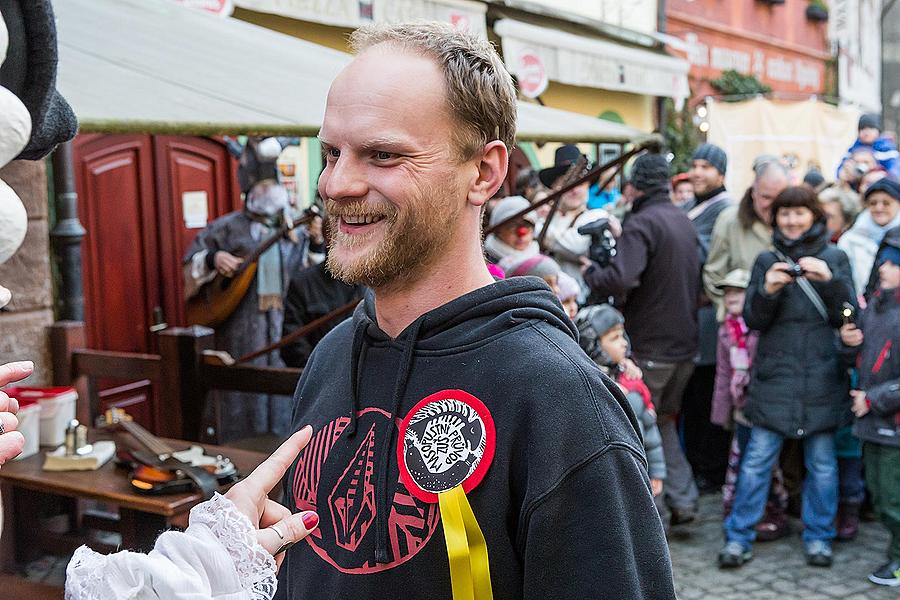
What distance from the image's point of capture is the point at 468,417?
1460 mm

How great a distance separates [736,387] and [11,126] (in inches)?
189

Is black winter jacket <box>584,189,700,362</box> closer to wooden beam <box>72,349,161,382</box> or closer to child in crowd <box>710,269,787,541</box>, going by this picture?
child in crowd <box>710,269,787,541</box>

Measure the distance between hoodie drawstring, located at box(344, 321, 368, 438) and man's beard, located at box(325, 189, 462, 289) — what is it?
142mm

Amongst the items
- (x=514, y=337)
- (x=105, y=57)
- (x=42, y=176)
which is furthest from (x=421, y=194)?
(x=42, y=176)

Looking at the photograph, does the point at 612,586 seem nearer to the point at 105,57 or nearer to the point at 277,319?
the point at 105,57

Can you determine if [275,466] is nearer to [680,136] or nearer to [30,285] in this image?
[30,285]

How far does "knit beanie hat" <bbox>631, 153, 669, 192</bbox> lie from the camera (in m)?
A: 5.62

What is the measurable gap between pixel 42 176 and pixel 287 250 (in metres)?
1.76

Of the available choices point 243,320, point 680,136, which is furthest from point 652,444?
point 680,136

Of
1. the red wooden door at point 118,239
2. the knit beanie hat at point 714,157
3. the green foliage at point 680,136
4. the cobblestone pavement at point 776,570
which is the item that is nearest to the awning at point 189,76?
the red wooden door at point 118,239

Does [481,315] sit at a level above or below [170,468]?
above

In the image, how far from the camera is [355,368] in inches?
65.2

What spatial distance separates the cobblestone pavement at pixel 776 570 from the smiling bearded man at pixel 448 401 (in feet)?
11.4

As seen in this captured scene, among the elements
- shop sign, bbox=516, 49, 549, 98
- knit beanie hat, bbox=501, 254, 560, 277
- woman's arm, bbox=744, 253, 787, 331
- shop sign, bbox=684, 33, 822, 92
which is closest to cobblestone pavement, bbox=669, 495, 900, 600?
woman's arm, bbox=744, 253, 787, 331
